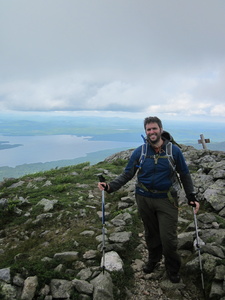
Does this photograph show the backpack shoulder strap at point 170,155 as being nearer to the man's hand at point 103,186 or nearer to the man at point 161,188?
the man at point 161,188

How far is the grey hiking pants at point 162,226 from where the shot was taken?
471 cm

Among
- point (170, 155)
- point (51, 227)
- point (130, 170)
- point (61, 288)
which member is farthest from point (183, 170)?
point (51, 227)

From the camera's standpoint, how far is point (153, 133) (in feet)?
15.7

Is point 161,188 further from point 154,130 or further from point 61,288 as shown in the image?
point 61,288

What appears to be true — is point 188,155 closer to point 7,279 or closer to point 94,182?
point 94,182

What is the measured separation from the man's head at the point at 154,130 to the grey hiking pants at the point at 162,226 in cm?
141

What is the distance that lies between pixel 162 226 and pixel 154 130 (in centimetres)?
225

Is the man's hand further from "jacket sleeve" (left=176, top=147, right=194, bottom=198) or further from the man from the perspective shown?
"jacket sleeve" (left=176, top=147, right=194, bottom=198)

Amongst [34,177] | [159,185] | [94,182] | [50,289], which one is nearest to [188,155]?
[94,182]

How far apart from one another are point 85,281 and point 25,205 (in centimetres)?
642

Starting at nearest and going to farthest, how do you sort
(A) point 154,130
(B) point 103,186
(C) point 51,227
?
(A) point 154,130, (B) point 103,186, (C) point 51,227

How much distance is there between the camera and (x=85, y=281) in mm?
4621

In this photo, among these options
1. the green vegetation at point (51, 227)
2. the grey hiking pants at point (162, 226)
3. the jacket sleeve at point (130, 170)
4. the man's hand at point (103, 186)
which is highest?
the jacket sleeve at point (130, 170)

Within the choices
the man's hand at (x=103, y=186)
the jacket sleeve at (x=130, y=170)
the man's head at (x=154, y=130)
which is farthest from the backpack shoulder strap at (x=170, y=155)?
the man's hand at (x=103, y=186)
